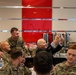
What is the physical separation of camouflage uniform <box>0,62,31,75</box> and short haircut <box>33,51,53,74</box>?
60.0 inches

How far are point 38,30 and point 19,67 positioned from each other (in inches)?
177

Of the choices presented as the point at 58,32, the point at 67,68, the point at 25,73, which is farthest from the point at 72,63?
the point at 58,32

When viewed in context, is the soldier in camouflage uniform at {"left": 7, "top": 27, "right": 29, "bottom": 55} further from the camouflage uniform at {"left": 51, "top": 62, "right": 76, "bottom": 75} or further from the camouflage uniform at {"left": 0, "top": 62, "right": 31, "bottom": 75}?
the camouflage uniform at {"left": 51, "top": 62, "right": 76, "bottom": 75}

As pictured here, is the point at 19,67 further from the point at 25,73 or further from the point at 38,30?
the point at 38,30

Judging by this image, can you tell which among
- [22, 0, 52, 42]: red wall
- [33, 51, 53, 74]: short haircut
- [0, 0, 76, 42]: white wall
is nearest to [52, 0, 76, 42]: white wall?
[0, 0, 76, 42]: white wall

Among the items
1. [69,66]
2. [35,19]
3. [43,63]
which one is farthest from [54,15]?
[43,63]

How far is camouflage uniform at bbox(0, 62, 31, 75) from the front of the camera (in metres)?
3.10

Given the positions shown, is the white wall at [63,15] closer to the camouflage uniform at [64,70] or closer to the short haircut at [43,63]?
the camouflage uniform at [64,70]

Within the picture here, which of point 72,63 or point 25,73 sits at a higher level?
point 72,63

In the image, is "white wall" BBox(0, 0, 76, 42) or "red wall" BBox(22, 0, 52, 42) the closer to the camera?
"white wall" BBox(0, 0, 76, 42)

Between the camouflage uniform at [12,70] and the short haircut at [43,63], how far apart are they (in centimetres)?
152

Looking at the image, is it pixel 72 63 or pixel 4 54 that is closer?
pixel 72 63

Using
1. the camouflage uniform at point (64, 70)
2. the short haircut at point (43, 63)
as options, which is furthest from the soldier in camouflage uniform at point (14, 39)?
the short haircut at point (43, 63)

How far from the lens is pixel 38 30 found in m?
7.76
